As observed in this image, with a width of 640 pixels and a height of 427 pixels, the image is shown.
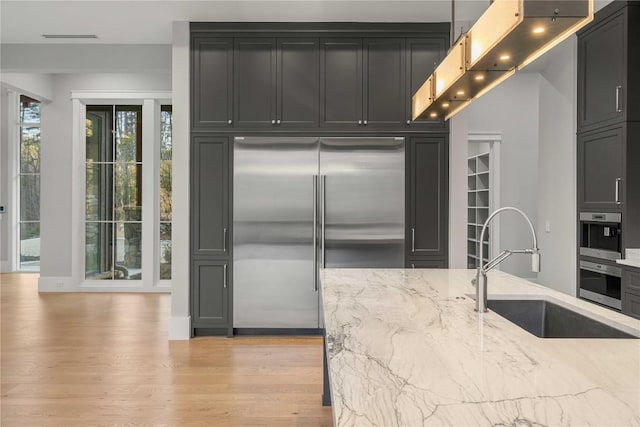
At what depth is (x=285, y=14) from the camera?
160 inches

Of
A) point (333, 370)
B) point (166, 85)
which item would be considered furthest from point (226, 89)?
point (333, 370)

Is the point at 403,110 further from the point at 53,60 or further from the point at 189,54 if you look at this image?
the point at 53,60

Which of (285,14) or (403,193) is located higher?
(285,14)

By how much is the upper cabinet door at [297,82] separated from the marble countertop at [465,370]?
8.51 ft

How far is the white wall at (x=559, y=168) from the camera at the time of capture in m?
4.29

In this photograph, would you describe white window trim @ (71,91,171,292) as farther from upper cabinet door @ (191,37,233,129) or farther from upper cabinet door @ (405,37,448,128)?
upper cabinet door @ (405,37,448,128)

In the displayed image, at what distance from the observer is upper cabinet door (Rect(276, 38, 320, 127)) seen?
426 cm

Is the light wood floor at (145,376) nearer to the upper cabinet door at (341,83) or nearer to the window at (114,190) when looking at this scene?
the window at (114,190)

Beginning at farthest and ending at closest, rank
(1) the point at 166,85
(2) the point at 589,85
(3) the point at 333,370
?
(1) the point at 166,85, (2) the point at 589,85, (3) the point at 333,370

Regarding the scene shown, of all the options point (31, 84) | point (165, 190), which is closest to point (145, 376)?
point (165, 190)

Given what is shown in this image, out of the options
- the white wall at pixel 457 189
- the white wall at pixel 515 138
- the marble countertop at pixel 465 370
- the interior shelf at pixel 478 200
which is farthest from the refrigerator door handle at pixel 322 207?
the interior shelf at pixel 478 200

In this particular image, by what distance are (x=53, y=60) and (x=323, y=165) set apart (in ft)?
10.4

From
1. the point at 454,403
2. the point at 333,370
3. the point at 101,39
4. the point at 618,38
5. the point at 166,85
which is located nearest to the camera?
the point at 454,403

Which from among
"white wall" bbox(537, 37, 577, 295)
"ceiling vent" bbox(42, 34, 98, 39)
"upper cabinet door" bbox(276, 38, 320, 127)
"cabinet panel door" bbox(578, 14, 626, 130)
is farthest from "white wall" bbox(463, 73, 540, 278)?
"ceiling vent" bbox(42, 34, 98, 39)
